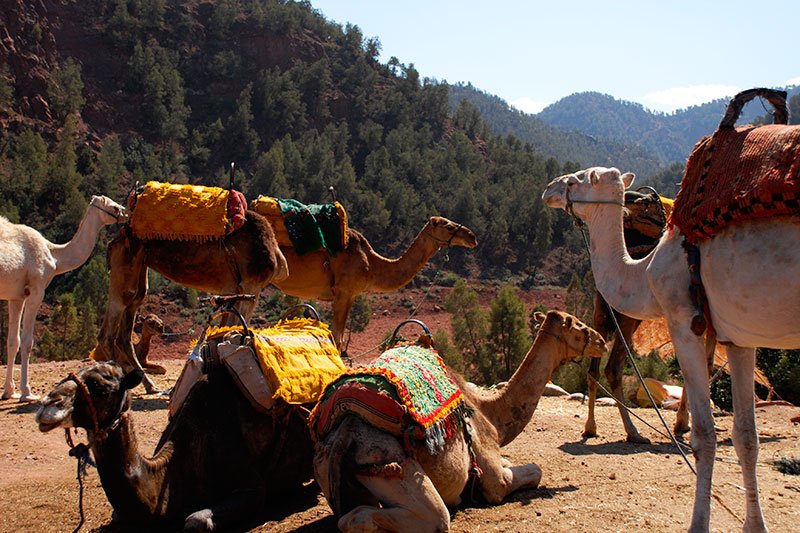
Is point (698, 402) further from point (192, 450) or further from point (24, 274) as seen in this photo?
point (24, 274)

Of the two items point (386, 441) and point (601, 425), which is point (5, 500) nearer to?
point (386, 441)

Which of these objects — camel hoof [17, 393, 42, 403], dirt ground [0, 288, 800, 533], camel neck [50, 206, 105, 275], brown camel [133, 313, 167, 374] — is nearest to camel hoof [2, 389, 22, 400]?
camel hoof [17, 393, 42, 403]

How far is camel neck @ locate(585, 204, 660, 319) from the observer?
607cm

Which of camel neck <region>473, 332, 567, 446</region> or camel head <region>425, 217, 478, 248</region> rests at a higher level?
camel head <region>425, 217, 478, 248</region>

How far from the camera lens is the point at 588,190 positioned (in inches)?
267

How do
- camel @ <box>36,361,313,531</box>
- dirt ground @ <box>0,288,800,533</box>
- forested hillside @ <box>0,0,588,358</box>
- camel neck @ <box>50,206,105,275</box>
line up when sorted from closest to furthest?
1. camel @ <box>36,361,313,531</box>
2. dirt ground @ <box>0,288,800,533</box>
3. camel neck @ <box>50,206,105,275</box>
4. forested hillside @ <box>0,0,588,358</box>

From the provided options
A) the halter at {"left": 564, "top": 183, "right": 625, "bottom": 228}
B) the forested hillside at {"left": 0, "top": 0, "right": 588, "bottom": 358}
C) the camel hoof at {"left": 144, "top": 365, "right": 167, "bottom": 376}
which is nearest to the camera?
the halter at {"left": 564, "top": 183, "right": 625, "bottom": 228}

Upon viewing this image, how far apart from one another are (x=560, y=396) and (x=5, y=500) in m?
9.51

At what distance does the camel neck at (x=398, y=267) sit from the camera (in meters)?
13.7

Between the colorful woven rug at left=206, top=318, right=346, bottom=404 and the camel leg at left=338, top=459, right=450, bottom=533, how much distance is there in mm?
1324

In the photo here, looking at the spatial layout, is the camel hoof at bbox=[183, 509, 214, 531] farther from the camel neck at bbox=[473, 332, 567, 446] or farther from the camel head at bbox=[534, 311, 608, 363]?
the camel head at bbox=[534, 311, 608, 363]

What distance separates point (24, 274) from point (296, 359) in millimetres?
6849

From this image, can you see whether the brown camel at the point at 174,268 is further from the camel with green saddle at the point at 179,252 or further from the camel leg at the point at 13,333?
the camel leg at the point at 13,333

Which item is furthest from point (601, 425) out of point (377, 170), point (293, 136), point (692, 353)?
point (293, 136)
